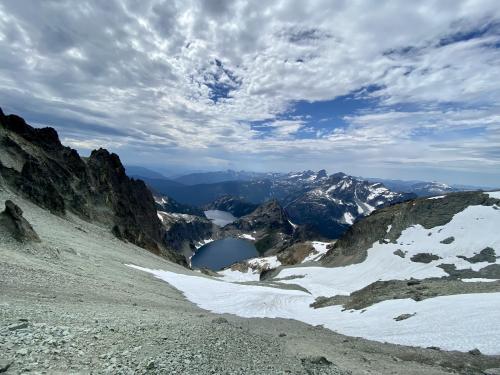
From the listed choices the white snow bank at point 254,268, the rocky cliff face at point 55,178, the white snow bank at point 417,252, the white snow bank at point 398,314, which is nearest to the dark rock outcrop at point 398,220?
the white snow bank at point 417,252

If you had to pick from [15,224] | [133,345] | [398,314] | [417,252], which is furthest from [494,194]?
[15,224]

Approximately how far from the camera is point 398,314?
2878 cm

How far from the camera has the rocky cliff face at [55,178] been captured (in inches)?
2638

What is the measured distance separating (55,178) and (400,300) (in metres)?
84.3

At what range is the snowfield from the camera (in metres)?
22.0

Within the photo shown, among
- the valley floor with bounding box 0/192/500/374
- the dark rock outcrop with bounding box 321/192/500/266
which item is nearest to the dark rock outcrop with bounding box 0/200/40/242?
the valley floor with bounding box 0/192/500/374

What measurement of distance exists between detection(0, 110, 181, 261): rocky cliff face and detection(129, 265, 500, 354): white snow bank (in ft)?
132

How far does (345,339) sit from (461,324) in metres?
7.58

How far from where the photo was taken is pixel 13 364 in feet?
31.3

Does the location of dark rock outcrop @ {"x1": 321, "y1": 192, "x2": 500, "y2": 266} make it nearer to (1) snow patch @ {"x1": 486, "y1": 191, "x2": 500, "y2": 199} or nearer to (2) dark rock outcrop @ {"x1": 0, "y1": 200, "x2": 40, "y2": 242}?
(1) snow patch @ {"x1": 486, "y1": 191, "x2": 500, "y2": 199}

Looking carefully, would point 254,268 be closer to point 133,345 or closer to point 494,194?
point 494,194

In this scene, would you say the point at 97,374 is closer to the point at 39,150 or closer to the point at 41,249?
the point at 41,249

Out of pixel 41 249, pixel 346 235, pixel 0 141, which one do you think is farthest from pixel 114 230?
pixel 346 235

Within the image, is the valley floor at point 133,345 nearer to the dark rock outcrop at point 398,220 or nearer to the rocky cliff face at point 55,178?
the rocky cliff face at point 55,178
